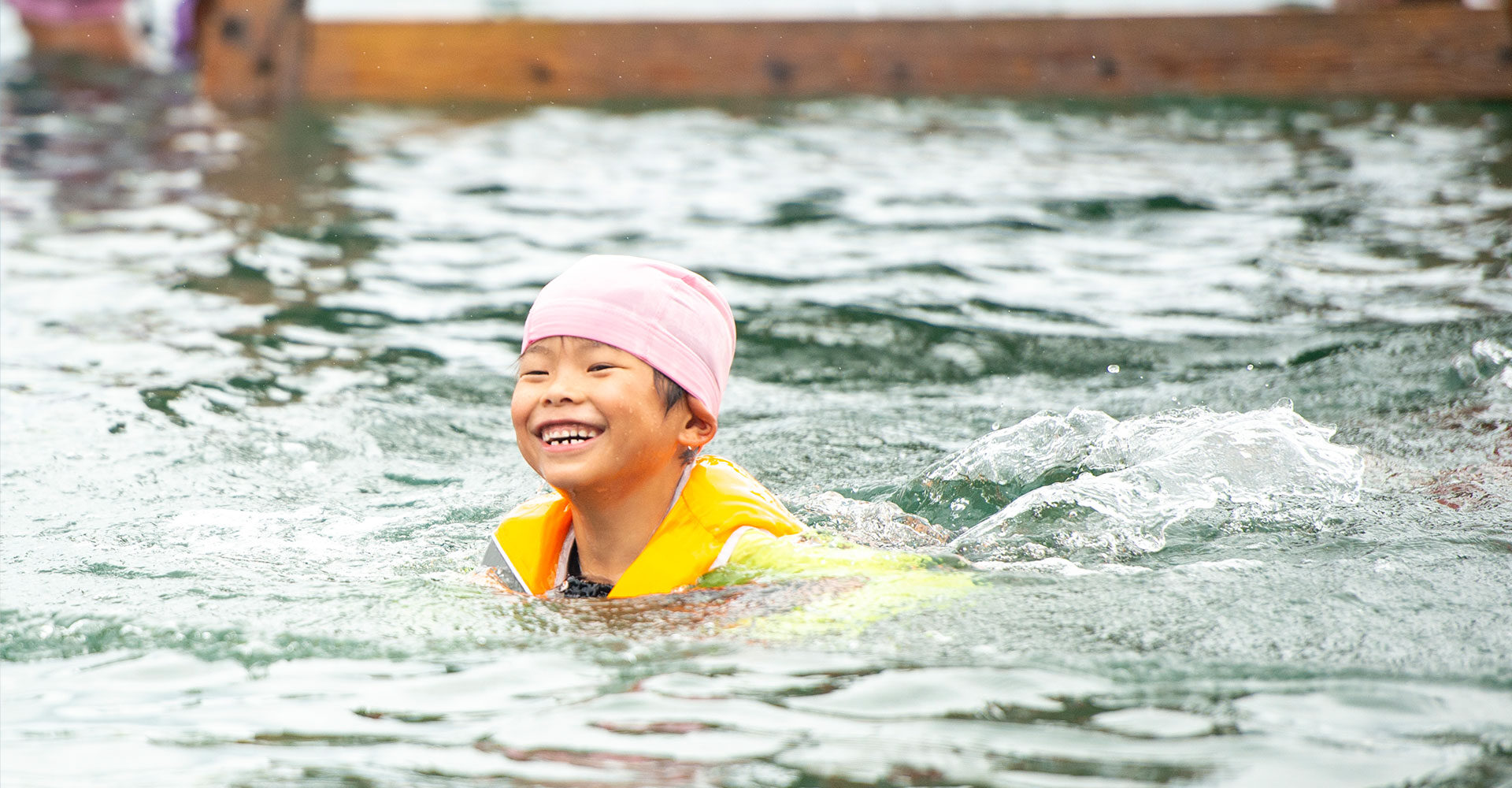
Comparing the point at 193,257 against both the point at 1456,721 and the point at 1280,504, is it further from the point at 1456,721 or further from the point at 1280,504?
the point at 1456,721

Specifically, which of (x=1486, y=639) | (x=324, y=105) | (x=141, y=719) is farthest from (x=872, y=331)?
(x=324, y=105)

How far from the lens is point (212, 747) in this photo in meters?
2.98

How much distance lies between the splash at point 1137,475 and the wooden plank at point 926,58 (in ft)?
22.6

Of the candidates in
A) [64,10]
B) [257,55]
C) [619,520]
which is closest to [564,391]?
[619,520]

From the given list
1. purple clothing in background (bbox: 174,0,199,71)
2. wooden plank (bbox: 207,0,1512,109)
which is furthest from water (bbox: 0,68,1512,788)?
purple clothing in background (bbox: 174,0,199,71)

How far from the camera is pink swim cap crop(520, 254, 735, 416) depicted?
12.4ft

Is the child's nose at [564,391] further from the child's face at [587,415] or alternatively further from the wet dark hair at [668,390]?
the wet dark hair at [668,390]

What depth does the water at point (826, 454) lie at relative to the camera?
9.88ft

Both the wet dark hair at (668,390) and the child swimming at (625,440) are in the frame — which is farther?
the wet dark hair at (668,390)

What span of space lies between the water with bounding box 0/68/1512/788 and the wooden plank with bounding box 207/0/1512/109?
0.49 metres

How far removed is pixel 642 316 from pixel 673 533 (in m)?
0.55

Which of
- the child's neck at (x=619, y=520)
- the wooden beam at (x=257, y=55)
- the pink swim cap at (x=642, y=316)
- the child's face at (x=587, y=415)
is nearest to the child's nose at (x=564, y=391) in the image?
the child's face at (x=587, y=415)

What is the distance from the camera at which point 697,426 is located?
13.1 feet

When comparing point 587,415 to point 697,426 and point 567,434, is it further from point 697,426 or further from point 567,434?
point 697,426
